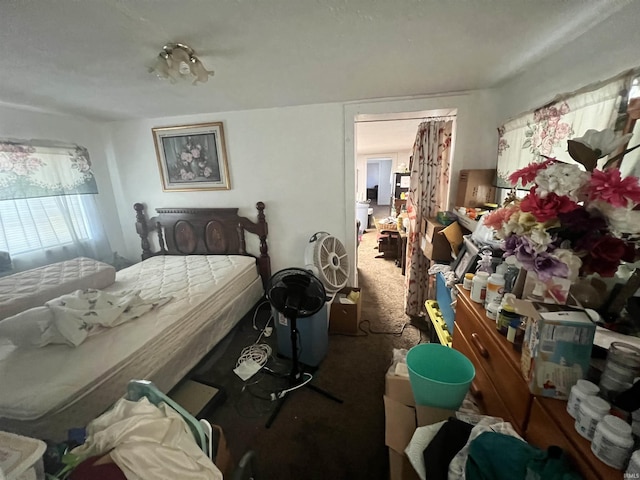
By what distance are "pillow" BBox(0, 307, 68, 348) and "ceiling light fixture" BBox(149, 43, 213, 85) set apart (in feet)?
4.81

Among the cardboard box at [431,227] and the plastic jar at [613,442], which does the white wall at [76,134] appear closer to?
the cardboard box at [431,227]

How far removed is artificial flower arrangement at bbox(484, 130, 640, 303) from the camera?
0.64 m

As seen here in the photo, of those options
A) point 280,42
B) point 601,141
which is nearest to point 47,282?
point 280,42

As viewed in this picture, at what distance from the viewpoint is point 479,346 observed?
3.40ft

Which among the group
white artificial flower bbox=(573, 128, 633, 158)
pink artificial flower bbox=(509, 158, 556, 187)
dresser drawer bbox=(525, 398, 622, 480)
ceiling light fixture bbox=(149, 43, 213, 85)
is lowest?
dresser drawer bbox=(525, 398, 622, 480)

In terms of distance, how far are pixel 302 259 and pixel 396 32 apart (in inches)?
83.0

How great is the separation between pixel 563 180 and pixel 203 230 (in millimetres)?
2962

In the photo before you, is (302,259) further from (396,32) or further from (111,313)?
(396,32)

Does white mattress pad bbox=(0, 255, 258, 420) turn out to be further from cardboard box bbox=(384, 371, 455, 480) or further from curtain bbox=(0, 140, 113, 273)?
cardboard box bbox=(384, 371, 455, 480)

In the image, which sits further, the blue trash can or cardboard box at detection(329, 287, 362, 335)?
cardboard box at detection(329, 287, 362, 335)

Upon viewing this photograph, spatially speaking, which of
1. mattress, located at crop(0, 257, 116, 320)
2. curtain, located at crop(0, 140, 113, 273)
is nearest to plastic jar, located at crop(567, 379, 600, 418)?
mattress, located at crop(0, 257, 116, 320)

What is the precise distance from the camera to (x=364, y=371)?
188cm

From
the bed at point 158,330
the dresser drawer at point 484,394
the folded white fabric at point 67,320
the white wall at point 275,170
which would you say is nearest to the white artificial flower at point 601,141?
the dresser drawer at point 484,394

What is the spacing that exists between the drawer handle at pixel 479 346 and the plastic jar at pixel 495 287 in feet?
0.53
